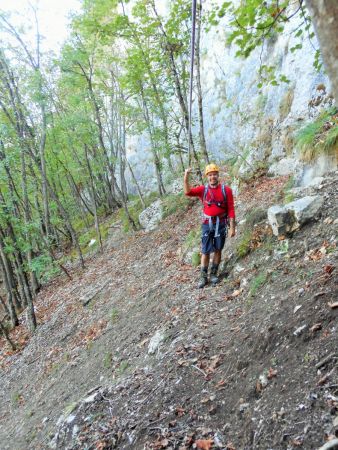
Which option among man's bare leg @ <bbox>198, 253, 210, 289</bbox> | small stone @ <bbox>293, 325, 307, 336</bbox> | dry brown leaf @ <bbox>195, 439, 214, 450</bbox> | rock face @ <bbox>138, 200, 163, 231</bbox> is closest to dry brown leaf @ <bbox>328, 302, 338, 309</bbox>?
small stone @ <bbox>293, 325, 307, 336</bbox>

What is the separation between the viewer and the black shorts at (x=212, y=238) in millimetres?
6171

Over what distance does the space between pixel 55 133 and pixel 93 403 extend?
47.7 ft

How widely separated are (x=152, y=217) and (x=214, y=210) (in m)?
10.7

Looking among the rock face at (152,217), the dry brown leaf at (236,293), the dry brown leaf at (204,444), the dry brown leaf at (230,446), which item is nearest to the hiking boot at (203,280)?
the dry brown leaf at (236,293)

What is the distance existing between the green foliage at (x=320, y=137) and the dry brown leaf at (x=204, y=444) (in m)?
5.77

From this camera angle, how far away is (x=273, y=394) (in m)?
3.01

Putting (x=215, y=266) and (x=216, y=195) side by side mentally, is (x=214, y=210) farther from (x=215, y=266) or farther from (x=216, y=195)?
(x=215, y=266)

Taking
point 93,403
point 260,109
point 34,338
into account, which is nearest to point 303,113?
point 260,109

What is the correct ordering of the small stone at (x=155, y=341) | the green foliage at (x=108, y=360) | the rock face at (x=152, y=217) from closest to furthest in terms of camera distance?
1. the small stone at (x=155, y=341)
2. the green foliage at (x=108, y=360)
3. the rock face at (x=152, y=217)

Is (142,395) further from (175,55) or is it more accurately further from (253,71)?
(253,71)

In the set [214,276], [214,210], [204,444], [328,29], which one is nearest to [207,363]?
[204,444]

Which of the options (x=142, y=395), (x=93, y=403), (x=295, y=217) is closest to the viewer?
(x=142, y=395)

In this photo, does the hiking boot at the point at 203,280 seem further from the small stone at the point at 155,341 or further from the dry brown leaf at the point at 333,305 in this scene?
the dry brown leaf at the point at 333,305

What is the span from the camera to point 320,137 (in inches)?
291
